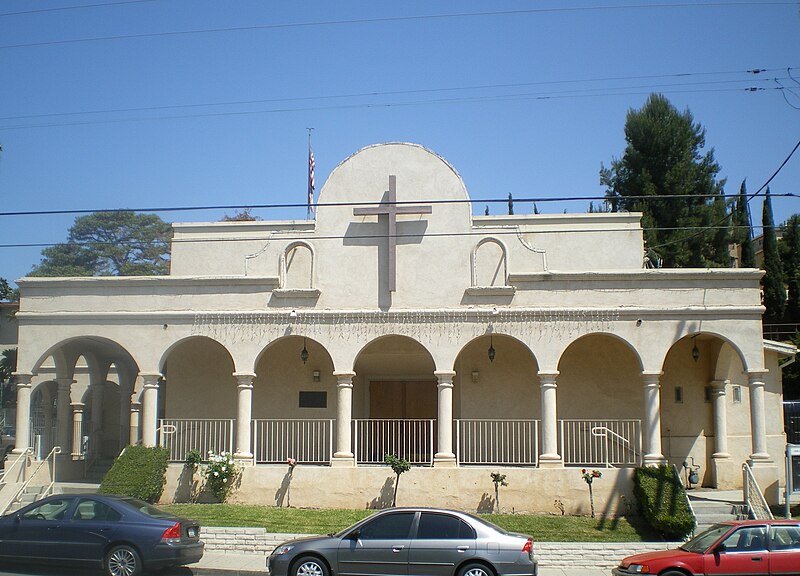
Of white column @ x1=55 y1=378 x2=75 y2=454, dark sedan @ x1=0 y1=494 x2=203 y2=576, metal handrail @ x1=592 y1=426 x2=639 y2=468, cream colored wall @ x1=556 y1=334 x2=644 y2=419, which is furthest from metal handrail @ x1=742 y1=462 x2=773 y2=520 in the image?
white column @ x1=55 y1=378 x2=75 y2=454

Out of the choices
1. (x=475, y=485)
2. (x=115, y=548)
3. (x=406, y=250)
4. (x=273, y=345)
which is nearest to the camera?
(x=115, y=548)

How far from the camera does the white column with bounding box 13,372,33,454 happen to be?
2092cm

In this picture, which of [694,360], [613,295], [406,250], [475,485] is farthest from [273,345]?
[694,360]

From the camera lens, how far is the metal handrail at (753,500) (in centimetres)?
1785

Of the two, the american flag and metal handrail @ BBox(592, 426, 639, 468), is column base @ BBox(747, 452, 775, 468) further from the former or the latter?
the american flag

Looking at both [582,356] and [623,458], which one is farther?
[582,356]

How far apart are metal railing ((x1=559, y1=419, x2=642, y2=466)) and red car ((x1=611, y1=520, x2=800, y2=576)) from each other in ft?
20.0

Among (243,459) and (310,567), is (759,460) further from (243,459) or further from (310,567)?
(243,459)

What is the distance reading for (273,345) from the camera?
74.8ft

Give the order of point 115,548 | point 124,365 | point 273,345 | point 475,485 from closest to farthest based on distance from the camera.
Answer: point 115,548
point 475,485
point 273,345
point 124,365

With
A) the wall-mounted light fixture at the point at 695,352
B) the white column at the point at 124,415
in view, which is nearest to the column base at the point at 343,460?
the wall-mounted light fixture at the point at 695,352

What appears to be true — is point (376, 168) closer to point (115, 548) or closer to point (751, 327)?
point (751, 327)

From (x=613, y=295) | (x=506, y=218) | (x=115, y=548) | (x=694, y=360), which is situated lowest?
(x=115, y=548)

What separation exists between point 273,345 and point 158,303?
→ 127 inches
